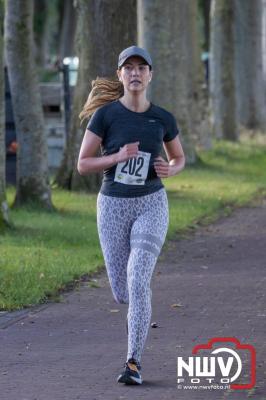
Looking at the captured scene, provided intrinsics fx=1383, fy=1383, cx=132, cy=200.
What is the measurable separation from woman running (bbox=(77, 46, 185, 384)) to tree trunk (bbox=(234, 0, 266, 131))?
87.9ft

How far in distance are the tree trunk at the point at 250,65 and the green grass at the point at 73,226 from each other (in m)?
8.33

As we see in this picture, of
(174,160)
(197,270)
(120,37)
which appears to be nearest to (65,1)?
(120,37)

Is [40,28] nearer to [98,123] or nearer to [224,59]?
[224,59]

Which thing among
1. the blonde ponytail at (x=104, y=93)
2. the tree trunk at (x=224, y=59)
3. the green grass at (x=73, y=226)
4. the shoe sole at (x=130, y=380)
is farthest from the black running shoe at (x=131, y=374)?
the tree trunk at (x=224, y=59)

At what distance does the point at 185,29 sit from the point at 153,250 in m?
19.3

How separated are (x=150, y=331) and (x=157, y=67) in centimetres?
1540

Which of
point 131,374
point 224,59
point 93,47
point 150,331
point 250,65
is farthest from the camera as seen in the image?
point 250,65

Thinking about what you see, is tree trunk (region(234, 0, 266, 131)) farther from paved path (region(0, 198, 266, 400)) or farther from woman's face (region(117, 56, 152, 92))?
woman's face (region(117, 56, 152, 92))

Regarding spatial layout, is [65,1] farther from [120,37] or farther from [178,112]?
[120,37]

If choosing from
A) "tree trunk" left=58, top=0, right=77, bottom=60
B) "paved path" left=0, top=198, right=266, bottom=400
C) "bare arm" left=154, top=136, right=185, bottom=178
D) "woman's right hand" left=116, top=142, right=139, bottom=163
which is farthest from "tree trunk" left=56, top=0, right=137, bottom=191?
"tree trunk" left=58, top=0, right=77, bottom=60

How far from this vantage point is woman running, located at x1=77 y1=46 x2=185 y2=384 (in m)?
7.98

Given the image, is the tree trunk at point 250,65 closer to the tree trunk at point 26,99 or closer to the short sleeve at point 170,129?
the tree trunk at point 26,99

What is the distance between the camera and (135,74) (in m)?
8.15

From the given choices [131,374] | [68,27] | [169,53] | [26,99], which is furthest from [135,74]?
[68,27]
